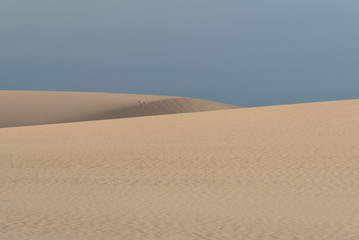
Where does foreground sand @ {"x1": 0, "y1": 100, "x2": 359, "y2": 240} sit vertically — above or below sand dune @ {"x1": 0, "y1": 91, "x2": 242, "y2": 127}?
below

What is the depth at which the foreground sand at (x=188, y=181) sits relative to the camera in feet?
22.4

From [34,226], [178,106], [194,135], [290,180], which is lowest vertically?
[34,226]

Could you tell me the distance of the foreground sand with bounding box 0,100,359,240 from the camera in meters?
6.82

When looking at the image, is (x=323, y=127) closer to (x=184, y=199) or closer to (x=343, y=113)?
(x=343, y=113)

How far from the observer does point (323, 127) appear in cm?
1747

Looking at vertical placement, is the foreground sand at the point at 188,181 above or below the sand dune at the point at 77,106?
below

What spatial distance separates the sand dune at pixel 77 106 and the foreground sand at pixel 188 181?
16.2 meters

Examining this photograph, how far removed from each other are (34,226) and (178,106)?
3924 cm

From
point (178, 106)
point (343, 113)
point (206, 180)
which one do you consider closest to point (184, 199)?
point (206, 180)

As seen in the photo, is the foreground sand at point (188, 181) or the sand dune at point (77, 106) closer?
the foreground sand at point (188, 181)

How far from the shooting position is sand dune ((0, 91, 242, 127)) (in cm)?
3573

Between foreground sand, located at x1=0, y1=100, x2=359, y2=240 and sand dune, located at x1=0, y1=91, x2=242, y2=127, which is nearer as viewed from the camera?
foreground sand, located at x1=0, y1=100, x2=359, y2=240

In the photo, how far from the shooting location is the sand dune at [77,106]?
3573 centimetres

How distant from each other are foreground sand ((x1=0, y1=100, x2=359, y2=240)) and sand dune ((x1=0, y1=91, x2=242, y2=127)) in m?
16.2
